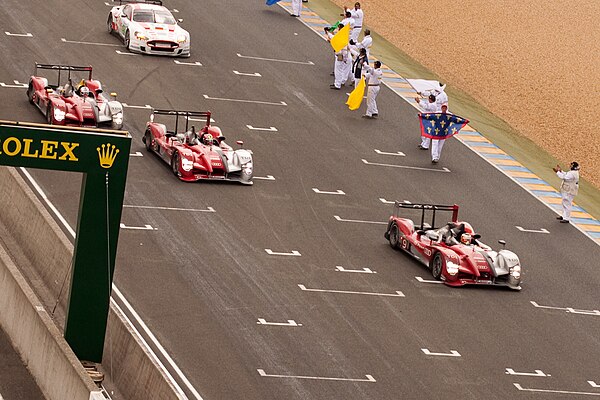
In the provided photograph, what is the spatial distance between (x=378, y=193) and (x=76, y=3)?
64.7ft

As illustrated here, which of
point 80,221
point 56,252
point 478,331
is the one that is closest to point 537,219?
point 478,331

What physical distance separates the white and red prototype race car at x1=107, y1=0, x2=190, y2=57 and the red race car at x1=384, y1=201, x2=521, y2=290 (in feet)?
53.9

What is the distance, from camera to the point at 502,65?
6394 centimetres

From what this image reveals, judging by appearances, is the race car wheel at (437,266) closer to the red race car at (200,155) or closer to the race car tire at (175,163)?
the red race car at (200,155)

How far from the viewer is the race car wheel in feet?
124

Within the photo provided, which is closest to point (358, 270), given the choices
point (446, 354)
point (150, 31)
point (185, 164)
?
point (446, 354)

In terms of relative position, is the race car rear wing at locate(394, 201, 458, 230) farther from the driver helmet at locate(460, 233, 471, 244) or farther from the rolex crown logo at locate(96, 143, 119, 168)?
the rolex crown logo at locate(96, 143, 119, 168)

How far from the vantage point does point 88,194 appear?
28125 mm

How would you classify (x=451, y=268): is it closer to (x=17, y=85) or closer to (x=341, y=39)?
(x=341, y=39)

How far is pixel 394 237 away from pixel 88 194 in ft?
44.1

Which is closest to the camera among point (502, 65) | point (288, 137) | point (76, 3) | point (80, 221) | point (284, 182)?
point (80, 221)

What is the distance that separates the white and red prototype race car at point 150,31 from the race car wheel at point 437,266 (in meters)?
18.5

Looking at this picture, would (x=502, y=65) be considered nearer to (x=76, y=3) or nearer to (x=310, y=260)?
(x=76, y=3)

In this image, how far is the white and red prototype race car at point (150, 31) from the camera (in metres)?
53.6
